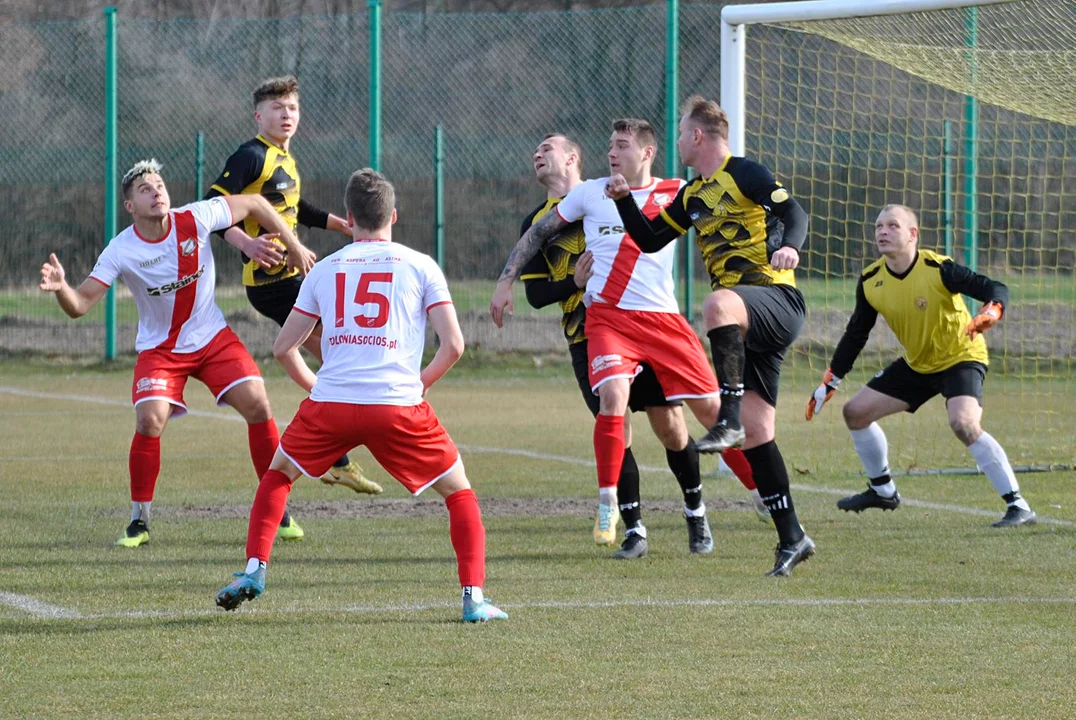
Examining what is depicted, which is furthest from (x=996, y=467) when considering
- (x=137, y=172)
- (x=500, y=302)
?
(x=137, y=172)

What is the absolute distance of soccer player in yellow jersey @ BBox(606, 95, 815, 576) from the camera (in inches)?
265

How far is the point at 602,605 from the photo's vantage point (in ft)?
19.6

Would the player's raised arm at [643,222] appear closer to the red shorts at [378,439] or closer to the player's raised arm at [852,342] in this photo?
the red shorts at [378,439]

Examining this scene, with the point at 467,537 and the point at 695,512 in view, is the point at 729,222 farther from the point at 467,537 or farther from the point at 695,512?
the point at 467,537

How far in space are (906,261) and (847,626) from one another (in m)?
3.55

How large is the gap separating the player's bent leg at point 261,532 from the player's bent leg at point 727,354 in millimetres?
1827

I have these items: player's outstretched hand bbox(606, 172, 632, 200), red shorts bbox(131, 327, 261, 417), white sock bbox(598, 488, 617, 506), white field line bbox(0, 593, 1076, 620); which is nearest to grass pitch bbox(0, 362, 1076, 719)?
white field line bbox(0, 593, 1076, 620)

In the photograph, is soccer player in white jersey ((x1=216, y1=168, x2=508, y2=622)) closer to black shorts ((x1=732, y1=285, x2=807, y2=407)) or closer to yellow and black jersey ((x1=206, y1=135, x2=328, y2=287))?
black shorts ((x1=732, y1=285, x2=807, y2=407))

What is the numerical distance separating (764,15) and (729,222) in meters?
3.06

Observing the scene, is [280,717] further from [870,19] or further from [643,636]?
[870,19]

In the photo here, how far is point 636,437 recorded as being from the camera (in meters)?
12.7

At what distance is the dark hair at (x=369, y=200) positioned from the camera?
576cm

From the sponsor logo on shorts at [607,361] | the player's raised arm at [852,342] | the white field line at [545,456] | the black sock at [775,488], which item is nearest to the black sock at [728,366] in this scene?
the black sock at [775,488]

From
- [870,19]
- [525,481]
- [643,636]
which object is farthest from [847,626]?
[870,19]
